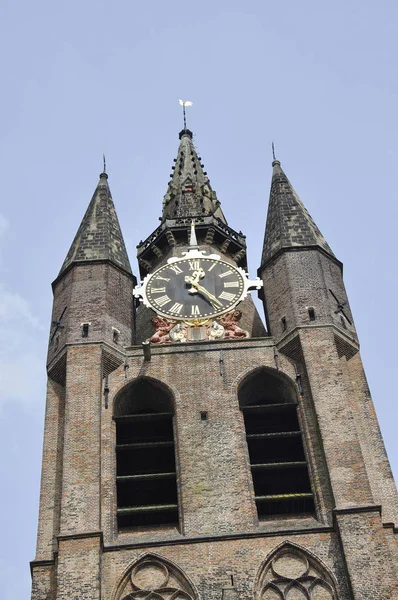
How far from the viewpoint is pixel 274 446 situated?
107 ft

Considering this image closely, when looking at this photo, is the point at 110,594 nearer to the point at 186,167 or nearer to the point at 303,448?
the point at 303,448

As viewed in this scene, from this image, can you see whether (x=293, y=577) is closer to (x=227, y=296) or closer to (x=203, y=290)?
(x=227, y=296)

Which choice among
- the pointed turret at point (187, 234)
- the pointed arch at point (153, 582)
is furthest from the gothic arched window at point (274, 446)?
the pointed turret at point (187, 234)

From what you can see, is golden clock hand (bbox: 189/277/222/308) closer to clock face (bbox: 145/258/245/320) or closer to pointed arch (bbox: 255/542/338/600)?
clock face (bbox: 145/258/245/320)

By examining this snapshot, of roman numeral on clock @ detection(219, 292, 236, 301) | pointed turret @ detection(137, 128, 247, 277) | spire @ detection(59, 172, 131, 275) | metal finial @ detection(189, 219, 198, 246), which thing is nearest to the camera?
roman numeral on clock @ detection(219, 292, 236, 301)

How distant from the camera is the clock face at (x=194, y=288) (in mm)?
36219

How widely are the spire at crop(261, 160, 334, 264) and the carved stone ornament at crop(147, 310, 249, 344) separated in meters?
2.96

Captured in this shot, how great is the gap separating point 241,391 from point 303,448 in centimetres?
266

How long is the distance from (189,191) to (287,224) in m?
9.66

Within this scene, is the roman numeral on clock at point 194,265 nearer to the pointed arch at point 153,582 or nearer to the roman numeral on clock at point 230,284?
the roman numeral on clock at point 230,284

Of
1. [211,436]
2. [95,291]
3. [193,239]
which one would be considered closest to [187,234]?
[193,239]

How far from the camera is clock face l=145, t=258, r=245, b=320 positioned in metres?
36.2

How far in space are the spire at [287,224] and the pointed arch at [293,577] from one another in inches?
462

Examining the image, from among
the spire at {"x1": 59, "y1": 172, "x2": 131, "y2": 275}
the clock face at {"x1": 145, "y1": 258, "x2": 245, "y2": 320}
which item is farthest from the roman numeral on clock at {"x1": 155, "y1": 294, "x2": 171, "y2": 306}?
the spire at {"x1": 59, "y1": 172, "x2": 131, "y2": 275}
